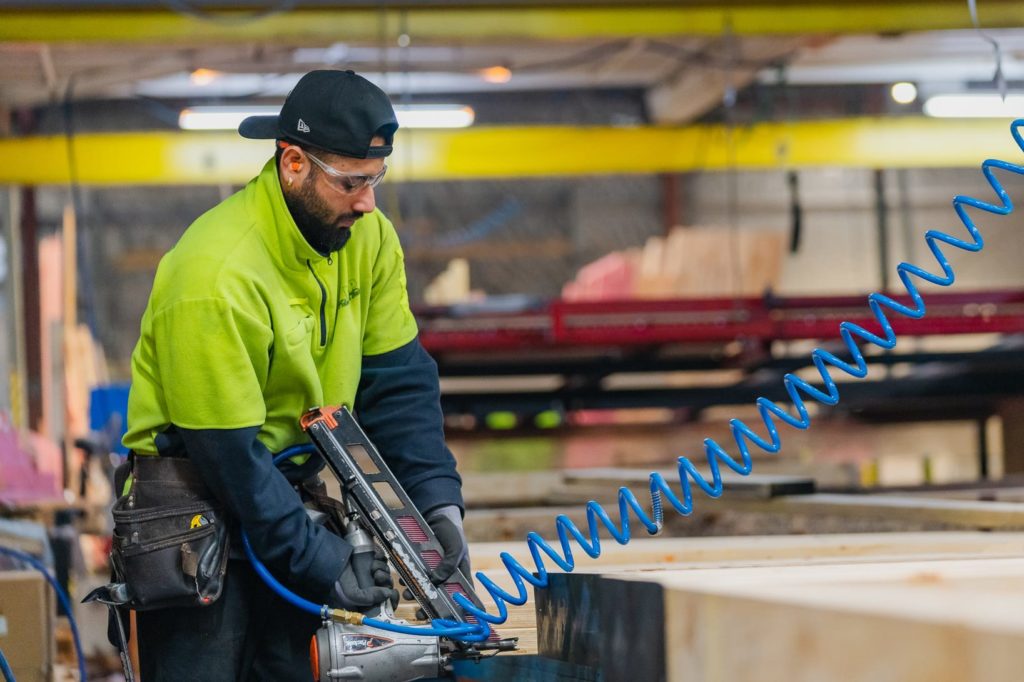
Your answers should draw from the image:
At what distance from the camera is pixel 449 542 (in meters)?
2.45

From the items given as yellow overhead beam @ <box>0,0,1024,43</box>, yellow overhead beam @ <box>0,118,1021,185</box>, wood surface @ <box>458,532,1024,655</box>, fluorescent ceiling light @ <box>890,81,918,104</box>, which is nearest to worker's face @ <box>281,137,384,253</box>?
wood surface @ <box>458,532,1024,655</box>

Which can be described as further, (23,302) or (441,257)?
(441,257)

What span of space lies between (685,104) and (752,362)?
4276mm

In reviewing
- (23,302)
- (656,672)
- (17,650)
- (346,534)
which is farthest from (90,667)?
(23,302)

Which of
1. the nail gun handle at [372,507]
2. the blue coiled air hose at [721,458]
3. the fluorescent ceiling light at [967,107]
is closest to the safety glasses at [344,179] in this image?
the nail gun handle at [372,507]

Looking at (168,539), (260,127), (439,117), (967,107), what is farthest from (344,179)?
(967,107)

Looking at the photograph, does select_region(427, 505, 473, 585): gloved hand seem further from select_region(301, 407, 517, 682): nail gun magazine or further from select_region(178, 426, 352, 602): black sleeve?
select_region(178, 426, 352, 602): black sleeve

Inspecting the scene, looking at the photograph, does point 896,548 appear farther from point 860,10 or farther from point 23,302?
point 23,302

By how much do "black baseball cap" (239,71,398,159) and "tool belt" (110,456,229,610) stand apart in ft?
2.00

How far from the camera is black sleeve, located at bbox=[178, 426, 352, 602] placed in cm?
216

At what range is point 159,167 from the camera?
8.77 metres

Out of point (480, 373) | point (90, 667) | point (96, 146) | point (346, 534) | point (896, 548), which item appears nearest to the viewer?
point (346, 534)

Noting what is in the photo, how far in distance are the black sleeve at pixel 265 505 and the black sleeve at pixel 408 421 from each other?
0.35 m

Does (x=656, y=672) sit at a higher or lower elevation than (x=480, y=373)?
Answer: lower
